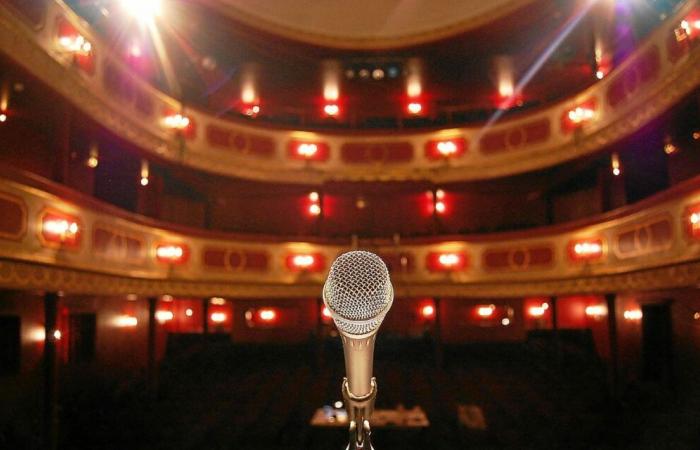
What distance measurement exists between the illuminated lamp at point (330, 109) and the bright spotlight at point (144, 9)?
7.48 m

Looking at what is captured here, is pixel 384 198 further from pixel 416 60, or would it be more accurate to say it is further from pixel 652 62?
pixel 652 62

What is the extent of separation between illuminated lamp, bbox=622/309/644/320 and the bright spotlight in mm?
17364

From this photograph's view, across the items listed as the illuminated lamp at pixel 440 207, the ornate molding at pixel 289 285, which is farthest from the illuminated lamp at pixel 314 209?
the illuminated lamp at pixel 440 207

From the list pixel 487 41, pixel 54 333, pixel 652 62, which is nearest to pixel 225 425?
A: pixel 54 333

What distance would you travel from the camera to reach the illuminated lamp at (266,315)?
2203cm

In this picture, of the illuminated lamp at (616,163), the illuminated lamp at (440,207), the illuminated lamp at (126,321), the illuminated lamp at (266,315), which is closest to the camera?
the illuminated lamp at (126,321)

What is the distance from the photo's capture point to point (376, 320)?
5.93ft

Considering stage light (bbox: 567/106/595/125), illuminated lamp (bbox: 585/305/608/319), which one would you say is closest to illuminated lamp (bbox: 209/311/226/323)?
illuminated lamp (bbox: 585/305/608/319)

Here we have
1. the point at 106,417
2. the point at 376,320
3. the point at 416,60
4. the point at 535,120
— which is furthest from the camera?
the point at 416,60

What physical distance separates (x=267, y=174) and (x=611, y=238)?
11.9 metres

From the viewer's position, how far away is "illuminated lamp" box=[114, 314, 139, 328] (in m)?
16.0

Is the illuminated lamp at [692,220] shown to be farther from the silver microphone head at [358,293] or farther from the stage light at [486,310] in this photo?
the stage light at [486,310]

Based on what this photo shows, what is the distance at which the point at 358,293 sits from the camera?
6.39 ft

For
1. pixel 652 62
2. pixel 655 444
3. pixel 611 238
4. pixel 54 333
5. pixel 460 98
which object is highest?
pixel 460 98
